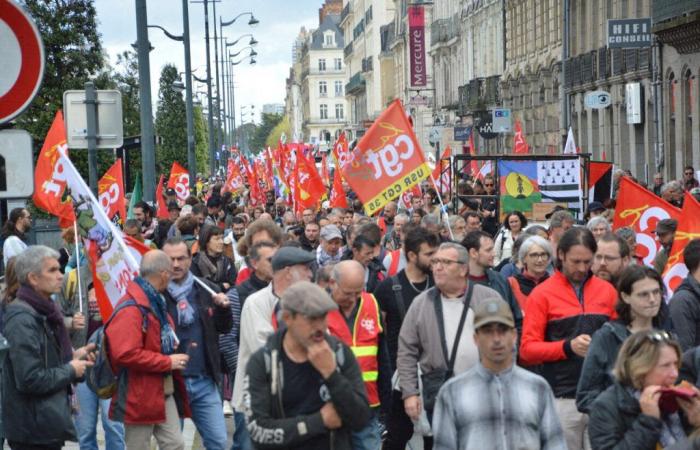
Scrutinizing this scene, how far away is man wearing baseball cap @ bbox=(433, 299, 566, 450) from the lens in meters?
5.67

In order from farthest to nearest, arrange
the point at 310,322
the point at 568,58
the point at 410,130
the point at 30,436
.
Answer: the point at 568,58, the point at 410,130, the point at 30,436, the point at 310,322

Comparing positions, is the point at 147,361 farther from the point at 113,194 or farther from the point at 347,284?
the point at 113,194

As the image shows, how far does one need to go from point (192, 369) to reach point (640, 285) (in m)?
3.05

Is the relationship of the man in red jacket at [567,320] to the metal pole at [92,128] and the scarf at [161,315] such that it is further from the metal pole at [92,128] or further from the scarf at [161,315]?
the metal pole at [92,128]

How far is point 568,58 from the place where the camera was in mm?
44688

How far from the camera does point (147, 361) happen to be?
25.5ft

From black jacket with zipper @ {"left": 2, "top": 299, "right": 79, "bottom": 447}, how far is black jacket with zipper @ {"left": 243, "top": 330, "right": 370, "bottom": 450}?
194 cm

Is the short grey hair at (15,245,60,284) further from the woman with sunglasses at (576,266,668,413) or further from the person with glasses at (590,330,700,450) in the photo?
the person with glasses at (590,330,700,450)

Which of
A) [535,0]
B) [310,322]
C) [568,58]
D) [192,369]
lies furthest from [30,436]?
[535,0]

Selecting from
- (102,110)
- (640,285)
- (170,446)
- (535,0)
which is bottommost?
(170,446)

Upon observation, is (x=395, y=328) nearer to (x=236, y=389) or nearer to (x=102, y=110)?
(x=236, y=389)

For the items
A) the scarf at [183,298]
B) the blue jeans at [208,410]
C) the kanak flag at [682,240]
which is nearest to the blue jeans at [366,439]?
the blue jeans at [208,410]

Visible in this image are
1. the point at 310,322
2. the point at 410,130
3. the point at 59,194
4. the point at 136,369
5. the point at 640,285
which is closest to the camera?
the point at 310,322

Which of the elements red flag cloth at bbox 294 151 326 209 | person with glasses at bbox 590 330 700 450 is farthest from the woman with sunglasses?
red flag cloth at bbox 294 151 326 209
